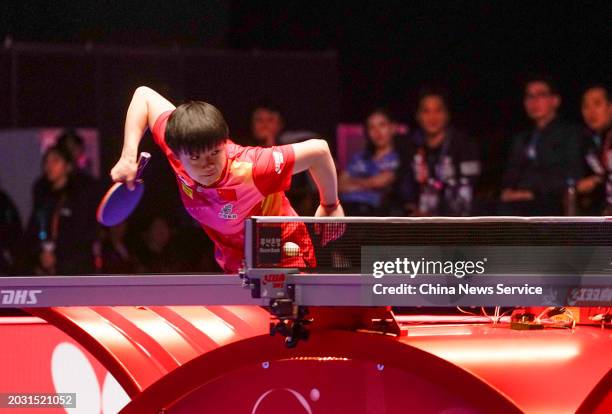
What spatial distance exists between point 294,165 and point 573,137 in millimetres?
3868

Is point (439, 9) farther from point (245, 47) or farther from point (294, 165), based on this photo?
point (294, 165)

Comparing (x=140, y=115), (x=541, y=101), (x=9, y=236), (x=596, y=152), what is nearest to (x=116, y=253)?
(x=9, y=236)

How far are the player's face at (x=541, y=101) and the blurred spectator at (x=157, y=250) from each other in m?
2.63

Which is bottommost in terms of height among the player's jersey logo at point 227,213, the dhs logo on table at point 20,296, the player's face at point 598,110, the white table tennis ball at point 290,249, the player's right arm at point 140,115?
the dhs logo on table at point 20,296

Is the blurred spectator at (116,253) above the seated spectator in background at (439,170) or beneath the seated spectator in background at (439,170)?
beneath

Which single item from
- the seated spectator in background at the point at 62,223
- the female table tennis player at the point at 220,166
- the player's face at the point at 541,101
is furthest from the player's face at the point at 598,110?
the female table tennis player at the point at 220,166

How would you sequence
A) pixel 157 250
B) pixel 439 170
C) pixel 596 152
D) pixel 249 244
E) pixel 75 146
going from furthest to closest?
pixel 75 146
pixel 157 250
pixel 439 170
pixel 596 152
pixel 249 244

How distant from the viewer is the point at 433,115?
7.38m

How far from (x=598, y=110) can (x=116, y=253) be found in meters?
3.46

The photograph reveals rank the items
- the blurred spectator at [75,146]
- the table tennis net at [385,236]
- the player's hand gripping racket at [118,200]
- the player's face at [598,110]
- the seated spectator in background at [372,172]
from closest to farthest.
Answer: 1. the table tennis net at [385,236]
2. the player's hand gripping racket at [118,200]
3. the player's face at [598,110]
4. the seated spectator in background at [372,172]
5. the blurred spectator at [75,146]

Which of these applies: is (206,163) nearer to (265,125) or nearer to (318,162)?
(318,162)

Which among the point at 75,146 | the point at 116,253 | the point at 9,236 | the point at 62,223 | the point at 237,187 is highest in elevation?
the point at 75,146

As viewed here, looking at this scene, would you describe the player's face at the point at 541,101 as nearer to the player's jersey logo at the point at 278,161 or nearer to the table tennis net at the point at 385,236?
the player's jersey logo at the point at 278,161

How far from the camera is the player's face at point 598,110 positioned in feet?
22.9
